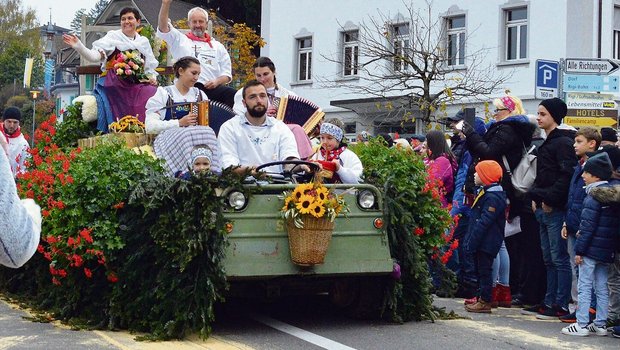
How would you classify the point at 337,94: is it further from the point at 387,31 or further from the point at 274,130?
the point at 274,130

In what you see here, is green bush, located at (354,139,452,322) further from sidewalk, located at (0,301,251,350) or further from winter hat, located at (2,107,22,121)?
winter hat, located at (2,107,22,121)

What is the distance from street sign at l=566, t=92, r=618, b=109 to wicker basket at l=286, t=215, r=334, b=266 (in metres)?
8.72

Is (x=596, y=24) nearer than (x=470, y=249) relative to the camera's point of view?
No

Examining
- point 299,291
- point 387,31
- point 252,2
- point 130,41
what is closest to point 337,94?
point 387,31

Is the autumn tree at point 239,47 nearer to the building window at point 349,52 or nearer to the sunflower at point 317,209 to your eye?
the building window at point 349,52

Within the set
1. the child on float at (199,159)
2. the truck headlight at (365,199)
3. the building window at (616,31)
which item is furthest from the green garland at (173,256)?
the building window at (616,31)

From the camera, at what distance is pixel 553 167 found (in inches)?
434

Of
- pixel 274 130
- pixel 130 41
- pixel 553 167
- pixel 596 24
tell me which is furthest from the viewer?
pixel 596 24

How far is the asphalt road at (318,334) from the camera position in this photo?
8.37 metres

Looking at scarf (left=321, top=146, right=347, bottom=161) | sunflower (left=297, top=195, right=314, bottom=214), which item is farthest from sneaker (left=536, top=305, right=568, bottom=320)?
sunflower (left=297, top=195, right=314, bottom=214)

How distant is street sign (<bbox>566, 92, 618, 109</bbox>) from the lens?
1642cm

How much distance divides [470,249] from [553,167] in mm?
1192

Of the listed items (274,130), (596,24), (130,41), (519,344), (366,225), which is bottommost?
(519,344)

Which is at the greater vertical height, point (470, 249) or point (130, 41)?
point (130, 41)
